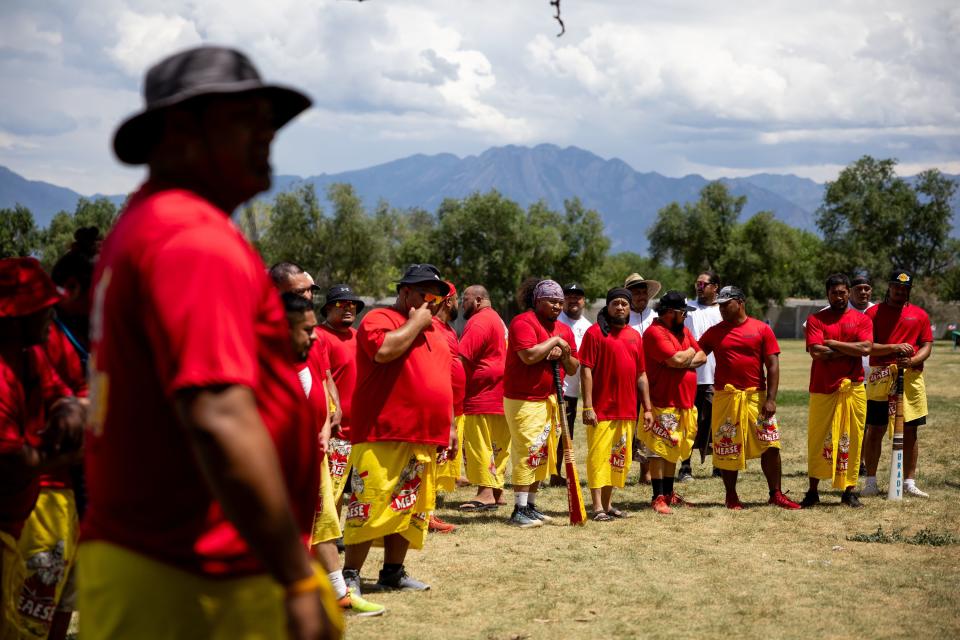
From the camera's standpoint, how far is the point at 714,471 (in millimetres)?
12531

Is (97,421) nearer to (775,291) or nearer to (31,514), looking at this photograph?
(31,514)

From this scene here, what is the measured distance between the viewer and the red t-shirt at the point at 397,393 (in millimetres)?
6871

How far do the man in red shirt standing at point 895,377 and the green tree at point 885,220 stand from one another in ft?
209

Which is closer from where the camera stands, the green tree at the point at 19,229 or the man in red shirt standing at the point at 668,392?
the man in red shirt standing at the point at 668,392

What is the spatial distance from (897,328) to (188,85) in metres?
10.0

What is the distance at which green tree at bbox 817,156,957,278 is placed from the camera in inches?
2803

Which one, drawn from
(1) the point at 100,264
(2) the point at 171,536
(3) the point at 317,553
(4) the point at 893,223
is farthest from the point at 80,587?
(4) the point at 893,223

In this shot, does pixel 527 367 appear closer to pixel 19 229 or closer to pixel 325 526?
pixel 325 526

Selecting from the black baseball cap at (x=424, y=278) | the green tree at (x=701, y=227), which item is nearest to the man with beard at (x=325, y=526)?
the black baseball cap at (x=424, y=278)

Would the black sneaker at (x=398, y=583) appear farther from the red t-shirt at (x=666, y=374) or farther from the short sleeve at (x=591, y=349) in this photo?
the red t-shirt at (x=666, y=374)

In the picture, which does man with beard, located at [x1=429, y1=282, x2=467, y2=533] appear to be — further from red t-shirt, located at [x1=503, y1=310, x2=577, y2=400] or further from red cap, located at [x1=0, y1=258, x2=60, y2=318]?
red cap, located at [x1=0, y1=258, x2=60, y2=318]

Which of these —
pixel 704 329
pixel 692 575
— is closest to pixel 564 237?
pixel 704 329

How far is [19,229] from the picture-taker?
213ft

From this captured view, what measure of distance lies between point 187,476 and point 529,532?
24.2 feet
